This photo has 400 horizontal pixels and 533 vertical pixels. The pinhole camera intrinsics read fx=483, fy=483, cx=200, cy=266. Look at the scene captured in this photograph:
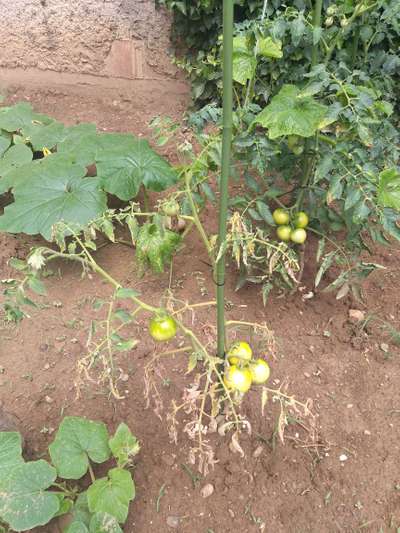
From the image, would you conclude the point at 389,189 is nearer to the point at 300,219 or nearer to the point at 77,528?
the point at 300,219

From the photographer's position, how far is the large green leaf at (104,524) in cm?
132

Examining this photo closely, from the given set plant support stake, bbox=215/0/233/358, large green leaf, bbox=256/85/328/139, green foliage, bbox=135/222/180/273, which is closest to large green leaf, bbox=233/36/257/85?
large green leaf, bbox=256/85/328/139

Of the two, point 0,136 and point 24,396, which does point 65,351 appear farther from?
point 0,136

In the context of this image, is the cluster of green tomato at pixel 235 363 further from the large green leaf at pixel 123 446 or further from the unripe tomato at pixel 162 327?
the large green leaf at pixel 123 446

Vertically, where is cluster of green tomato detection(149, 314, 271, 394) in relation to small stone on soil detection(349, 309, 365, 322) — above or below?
above

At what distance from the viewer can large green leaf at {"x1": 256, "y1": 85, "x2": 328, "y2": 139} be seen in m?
1.54

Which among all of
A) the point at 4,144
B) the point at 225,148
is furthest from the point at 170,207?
the point at 4,144

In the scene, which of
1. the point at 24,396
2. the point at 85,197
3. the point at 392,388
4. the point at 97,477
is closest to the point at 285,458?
the point at 392,388

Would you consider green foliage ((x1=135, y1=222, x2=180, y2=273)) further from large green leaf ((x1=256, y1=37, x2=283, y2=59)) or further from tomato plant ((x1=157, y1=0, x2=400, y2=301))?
large green leaf ((x1=256, y1=37, x2=283, y2=59))

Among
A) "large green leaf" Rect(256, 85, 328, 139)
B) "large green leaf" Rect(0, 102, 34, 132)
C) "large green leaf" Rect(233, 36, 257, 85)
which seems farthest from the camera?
"large green leaf" Rect(0, 102, 34, 132)

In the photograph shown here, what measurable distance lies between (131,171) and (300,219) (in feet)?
2.84

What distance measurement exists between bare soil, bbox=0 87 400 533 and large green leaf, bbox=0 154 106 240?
33cm

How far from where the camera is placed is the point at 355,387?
1841 mm

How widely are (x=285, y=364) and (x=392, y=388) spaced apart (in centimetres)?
41
